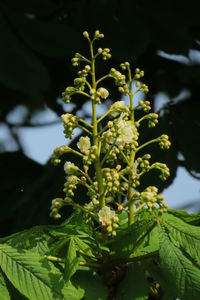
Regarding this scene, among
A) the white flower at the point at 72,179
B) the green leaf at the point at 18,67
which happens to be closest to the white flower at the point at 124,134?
the white flower at the point at 72,179

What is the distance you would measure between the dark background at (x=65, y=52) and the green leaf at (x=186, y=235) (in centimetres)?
132

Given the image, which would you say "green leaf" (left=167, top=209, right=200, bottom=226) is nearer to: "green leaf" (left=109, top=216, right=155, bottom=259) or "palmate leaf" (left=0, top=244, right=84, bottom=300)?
"green leaf" (left=109, top=216, right=155, bottom=259)

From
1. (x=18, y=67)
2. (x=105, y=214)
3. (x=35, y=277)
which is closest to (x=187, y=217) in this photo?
(x=105, y=214)

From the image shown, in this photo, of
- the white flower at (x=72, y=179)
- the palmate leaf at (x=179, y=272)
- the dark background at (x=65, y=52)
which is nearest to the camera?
the palmate leaf at (x=179, y=272)

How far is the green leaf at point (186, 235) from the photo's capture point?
1.59m

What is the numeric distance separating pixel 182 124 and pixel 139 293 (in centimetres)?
147

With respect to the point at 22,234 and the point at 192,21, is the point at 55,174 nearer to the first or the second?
the point at 192,21

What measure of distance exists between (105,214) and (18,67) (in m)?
1.67

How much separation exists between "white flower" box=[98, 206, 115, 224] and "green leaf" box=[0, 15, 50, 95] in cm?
163

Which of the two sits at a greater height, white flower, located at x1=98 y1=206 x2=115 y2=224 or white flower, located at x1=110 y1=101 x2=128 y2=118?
white flower, located at x1=110 y1=101 x2=128 y2=118

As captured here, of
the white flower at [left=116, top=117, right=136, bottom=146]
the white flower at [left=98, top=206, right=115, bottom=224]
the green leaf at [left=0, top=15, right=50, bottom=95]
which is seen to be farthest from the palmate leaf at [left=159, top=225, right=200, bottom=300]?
the green leaf at [left=0, top=15, right=50, bottom=95]

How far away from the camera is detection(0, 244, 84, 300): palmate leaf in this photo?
5.14ft

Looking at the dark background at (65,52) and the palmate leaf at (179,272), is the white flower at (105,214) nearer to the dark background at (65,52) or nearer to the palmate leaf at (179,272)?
the palmate leaf at (179,272)

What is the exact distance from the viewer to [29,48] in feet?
10.5
